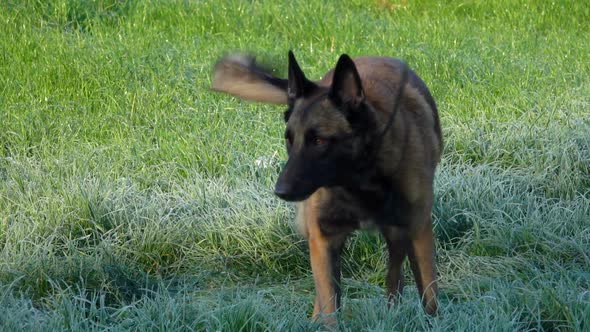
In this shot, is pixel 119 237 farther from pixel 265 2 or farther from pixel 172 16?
pixel 265 2

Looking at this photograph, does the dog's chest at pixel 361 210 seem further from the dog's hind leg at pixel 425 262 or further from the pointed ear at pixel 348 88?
the pointed ear at pixel 348 88

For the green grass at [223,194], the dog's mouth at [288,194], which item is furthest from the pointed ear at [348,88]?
the green grass at [223,194]

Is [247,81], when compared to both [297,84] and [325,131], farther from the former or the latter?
[325,131]

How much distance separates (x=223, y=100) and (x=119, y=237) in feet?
8.64

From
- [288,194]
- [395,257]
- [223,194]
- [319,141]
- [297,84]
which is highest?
[297,84]

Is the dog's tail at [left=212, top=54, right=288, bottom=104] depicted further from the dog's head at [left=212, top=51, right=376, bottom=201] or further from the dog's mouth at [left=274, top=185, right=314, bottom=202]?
the dog's mouth at [left=274, top=185, right=314, bottom=202]

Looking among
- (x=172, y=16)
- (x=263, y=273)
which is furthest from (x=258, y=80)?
(x=172, y=16)

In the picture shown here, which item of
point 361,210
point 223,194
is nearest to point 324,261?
point 361,210

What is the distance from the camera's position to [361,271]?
539cm

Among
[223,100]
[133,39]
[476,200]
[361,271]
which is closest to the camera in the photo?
[361,271]

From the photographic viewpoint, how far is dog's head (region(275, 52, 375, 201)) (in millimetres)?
4133

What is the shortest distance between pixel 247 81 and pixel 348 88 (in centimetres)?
92

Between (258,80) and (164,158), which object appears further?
(164,158)

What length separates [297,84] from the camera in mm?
4324
